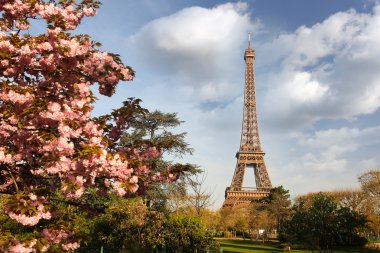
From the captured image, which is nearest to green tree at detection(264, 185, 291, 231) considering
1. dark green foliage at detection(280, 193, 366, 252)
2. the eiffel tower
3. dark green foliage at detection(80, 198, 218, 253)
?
the eiffel tower

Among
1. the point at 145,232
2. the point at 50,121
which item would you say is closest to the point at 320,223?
the point at 145,232

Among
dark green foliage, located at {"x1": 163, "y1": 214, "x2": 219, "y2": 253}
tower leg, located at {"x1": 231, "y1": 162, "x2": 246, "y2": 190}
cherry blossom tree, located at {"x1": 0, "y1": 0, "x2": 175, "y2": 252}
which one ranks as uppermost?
tower leg, located at {"x1": 231, "y1": 162, "x2": 246, "y2": 190}

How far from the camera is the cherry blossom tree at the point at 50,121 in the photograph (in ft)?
16.0

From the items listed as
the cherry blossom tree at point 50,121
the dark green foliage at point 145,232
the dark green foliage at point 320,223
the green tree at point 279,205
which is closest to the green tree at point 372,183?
the green tree at point 279,205

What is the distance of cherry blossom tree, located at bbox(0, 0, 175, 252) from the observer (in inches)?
192

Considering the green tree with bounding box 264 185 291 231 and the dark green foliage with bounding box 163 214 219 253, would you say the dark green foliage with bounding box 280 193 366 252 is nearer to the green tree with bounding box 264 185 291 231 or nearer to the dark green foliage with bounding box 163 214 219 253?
the dark green foliage with bounding box 163 214 219 253

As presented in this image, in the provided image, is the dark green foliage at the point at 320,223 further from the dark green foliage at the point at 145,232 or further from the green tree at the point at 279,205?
the green tree at the point at 279,205

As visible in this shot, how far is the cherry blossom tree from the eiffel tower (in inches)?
2469

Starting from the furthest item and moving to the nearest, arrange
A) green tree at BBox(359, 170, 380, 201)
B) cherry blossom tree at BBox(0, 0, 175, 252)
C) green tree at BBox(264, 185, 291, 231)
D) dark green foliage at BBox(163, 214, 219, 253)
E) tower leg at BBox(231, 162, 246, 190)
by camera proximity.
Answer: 1. tower leg at BBox(231, 162, 246, 190)
2. green tree at BBox(264, 185, 291, 231)
3. green tree at BBox(359, 170, 380, 201)
4. dark green foliage at BBox(163, 214, 219, 253)
5. cherry blossom tree at BBox(0, 0, 175, 252)

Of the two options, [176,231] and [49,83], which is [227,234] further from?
[49,83]

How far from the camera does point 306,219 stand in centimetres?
1845

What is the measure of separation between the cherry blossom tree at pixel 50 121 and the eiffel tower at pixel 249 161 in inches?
2469

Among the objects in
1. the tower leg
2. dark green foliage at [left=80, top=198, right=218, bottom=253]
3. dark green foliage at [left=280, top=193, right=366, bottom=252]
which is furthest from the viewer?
the tower leg

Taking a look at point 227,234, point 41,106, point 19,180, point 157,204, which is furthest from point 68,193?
point 227,234
